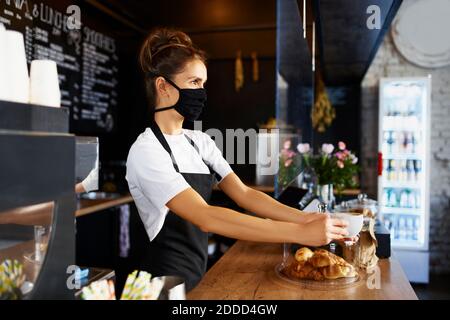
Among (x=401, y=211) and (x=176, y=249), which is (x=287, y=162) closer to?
(x=176, y=249)

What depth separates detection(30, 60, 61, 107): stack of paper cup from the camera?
797mm

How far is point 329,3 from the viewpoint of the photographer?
1983 millimetres

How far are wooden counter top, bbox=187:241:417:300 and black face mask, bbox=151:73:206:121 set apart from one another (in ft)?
1.70

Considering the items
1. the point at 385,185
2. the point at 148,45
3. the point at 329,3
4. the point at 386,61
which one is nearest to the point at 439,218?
the point at 385,185

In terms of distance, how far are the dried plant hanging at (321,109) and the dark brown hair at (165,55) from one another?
138 inches

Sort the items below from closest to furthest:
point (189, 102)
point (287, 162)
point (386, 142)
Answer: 1. point (189, 102)
2. point (287, 162)
3. point (386, 142)

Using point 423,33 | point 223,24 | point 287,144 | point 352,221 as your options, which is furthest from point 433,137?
point 352,221

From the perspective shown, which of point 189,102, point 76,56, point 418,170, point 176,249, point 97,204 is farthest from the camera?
point 418,170

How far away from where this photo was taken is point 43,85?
0.80 m

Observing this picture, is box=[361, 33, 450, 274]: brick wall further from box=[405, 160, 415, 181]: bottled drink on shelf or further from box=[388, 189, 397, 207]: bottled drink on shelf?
box=[405, 160, 415, 181]: bottled drink on shelf

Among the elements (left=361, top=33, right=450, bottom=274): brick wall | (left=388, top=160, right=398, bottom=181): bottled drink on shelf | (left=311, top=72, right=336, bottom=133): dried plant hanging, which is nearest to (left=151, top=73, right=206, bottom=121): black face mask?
(left=311, top=72, right=336, bottom=133): dried plant hanging

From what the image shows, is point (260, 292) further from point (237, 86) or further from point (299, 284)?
point (237, 86)

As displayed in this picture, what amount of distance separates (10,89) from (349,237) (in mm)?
1031

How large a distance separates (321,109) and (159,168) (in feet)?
12.5
